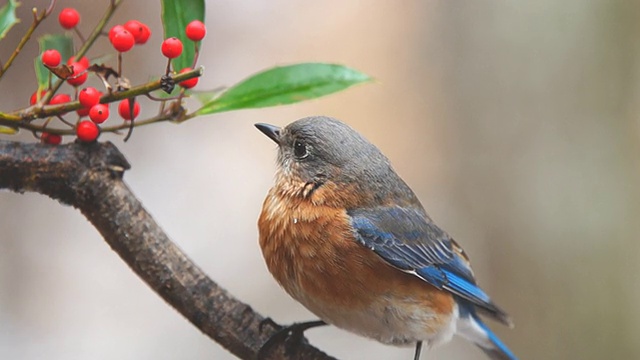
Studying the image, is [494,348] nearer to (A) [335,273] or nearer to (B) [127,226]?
(A) [335,273]

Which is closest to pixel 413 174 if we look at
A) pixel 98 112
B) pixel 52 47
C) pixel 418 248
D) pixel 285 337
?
pixel 418 248

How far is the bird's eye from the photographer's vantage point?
1926 mm

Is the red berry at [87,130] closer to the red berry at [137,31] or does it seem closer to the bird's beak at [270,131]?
the red berry at [137,31]

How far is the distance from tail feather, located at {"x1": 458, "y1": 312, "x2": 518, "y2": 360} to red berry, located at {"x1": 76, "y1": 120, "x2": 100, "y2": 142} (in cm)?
110

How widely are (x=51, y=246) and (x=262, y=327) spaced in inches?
95.3

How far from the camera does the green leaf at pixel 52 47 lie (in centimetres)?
144

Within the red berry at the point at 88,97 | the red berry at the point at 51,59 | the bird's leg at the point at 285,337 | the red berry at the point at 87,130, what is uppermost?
the red berry at the point at 51,59

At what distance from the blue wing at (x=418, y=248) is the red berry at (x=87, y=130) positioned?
624mm

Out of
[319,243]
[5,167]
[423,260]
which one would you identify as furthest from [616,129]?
[5,167]

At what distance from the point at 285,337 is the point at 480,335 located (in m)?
0.76

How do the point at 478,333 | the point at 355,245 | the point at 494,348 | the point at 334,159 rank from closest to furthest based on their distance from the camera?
the point at 355,245, the point at 334,159, the point at 478,333, the point at 494,348

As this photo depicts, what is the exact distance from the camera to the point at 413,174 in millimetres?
4496

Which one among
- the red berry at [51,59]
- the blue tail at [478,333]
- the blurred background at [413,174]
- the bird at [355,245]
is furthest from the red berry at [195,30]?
the blurred background at [413,174]

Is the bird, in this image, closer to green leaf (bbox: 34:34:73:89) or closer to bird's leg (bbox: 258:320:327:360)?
bird's leg (bbox: 258:320:327:360)
